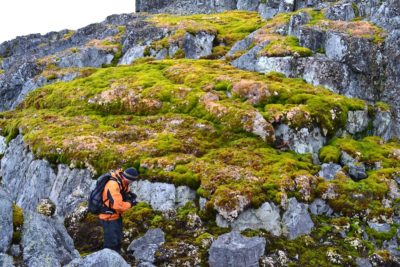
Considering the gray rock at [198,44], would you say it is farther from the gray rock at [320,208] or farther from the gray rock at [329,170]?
the gray rock at [320,208]

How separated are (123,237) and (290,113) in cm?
1380

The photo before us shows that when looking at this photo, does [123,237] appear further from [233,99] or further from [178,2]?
[178,2]

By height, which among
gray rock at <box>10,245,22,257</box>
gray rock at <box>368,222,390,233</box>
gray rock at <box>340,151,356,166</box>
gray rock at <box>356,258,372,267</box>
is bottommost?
gray rock at <box>356,258,372,267</box>

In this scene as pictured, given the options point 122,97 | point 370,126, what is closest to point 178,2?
point 122,97

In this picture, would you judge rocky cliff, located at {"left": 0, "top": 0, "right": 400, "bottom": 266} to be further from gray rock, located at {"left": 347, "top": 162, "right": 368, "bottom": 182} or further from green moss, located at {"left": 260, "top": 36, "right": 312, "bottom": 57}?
green moss, located at {"left": 260, "top": 36, "right": 312, "bottom": 57}

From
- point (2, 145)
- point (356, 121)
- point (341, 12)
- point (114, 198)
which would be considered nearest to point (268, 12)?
point (341, 12)

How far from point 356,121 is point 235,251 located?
16.7 meters

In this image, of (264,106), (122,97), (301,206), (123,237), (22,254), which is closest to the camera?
(22,254)

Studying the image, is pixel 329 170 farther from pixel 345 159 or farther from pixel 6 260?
pixel 6 260

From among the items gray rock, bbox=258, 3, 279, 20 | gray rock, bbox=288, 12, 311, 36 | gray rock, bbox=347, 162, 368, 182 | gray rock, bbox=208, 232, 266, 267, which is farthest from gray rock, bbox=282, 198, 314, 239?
gray rock, bbox=258, 3, 279, 20

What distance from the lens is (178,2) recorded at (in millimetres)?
100500

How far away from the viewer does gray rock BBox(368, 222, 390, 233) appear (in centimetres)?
2037

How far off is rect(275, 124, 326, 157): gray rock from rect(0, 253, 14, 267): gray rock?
17.8m

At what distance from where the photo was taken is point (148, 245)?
1900cm
